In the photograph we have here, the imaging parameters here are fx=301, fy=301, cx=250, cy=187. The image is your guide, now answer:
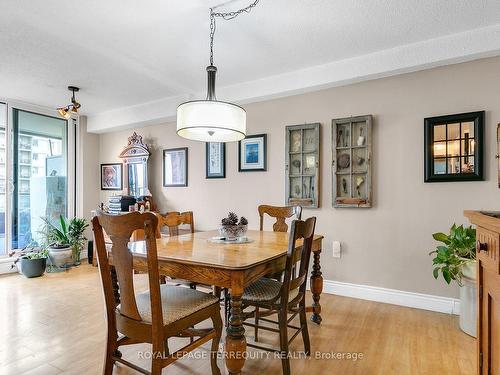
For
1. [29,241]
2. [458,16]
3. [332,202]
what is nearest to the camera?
[458,16]

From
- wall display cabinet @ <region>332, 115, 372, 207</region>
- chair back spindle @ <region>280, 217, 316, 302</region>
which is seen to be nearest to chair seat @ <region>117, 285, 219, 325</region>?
chair back spindle @ <region>280, 217, 316, 302</region>

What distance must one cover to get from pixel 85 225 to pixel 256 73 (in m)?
3.50

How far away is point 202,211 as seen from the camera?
415cm

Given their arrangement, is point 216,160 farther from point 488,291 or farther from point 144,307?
point 488,291

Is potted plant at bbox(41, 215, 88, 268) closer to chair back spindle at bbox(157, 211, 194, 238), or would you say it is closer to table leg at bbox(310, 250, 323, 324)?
chair back spindle at bbox(157, 211, 194, 238)

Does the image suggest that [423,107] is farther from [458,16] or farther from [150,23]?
[150,23]

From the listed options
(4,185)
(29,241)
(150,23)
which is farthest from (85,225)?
(150,23)

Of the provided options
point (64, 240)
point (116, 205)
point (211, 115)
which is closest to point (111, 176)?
point (116, 205)

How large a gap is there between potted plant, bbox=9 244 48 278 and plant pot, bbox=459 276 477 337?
15.4 ft

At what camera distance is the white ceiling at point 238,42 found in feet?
7.15

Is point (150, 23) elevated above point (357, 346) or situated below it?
above

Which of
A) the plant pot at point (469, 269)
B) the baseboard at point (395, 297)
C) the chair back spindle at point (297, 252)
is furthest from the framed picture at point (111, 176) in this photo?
the plant pot at point (469, 269)

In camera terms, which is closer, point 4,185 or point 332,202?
point 332,202

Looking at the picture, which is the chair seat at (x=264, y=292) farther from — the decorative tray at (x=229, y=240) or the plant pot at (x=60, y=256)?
the plant pot at (x=60, y=256)
